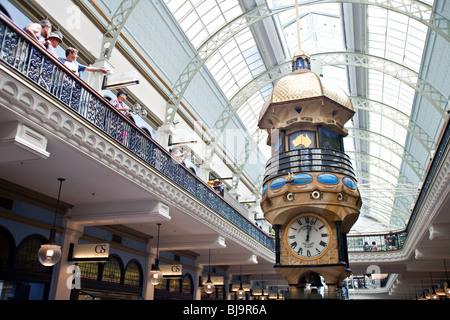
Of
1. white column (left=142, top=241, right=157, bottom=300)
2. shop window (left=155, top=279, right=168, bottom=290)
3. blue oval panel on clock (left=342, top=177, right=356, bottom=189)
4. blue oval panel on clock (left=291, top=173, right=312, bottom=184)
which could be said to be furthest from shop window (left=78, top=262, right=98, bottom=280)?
blue oval panel on clock (left=342, top=177, right=356, bottom=189)

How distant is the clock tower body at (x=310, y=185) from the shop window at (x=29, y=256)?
5.60 metres

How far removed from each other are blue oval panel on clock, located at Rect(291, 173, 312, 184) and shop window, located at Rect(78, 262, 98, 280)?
6.48 m

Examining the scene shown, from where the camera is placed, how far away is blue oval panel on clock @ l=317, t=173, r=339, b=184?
8523mm

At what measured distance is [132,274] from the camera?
1376cm

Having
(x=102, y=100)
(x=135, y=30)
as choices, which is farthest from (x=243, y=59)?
(x=102, y=100)

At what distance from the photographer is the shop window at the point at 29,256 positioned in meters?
8.93

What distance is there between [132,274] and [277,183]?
7.40 m

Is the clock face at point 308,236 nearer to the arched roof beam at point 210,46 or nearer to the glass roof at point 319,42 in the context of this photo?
the arched roof beam at point 210,46

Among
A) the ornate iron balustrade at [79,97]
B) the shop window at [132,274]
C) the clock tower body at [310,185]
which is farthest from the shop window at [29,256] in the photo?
the clock tower body at [310,185]

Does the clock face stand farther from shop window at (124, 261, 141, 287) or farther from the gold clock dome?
shop window at (124, 261, 141, 287)

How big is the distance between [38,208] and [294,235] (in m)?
6.19

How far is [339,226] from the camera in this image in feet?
28.3

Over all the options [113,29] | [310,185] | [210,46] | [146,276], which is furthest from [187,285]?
[310,185]
